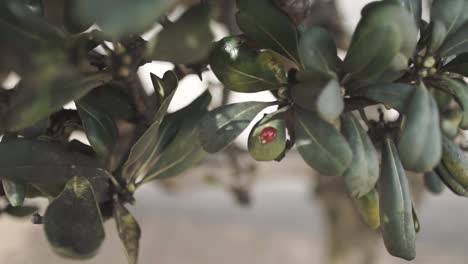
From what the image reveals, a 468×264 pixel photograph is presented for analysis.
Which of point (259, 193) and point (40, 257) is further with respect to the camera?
point (259, 193)

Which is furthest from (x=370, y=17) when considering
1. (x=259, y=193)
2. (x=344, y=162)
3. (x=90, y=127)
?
(x=259, y=193)

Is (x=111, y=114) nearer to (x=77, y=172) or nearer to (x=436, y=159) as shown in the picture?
(x=77, y=172)

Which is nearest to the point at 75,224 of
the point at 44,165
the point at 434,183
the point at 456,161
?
the point at 44,165

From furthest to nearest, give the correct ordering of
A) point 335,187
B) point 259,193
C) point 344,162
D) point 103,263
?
point 259,193 → point 103,263 → point 335,187 → point 344,162

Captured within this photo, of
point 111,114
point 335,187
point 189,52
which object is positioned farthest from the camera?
point 335,187

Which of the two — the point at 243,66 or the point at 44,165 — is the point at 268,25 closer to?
the point at 243,66

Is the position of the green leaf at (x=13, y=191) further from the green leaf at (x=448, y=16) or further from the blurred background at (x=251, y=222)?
the blurred background at (x=251, y=222)
